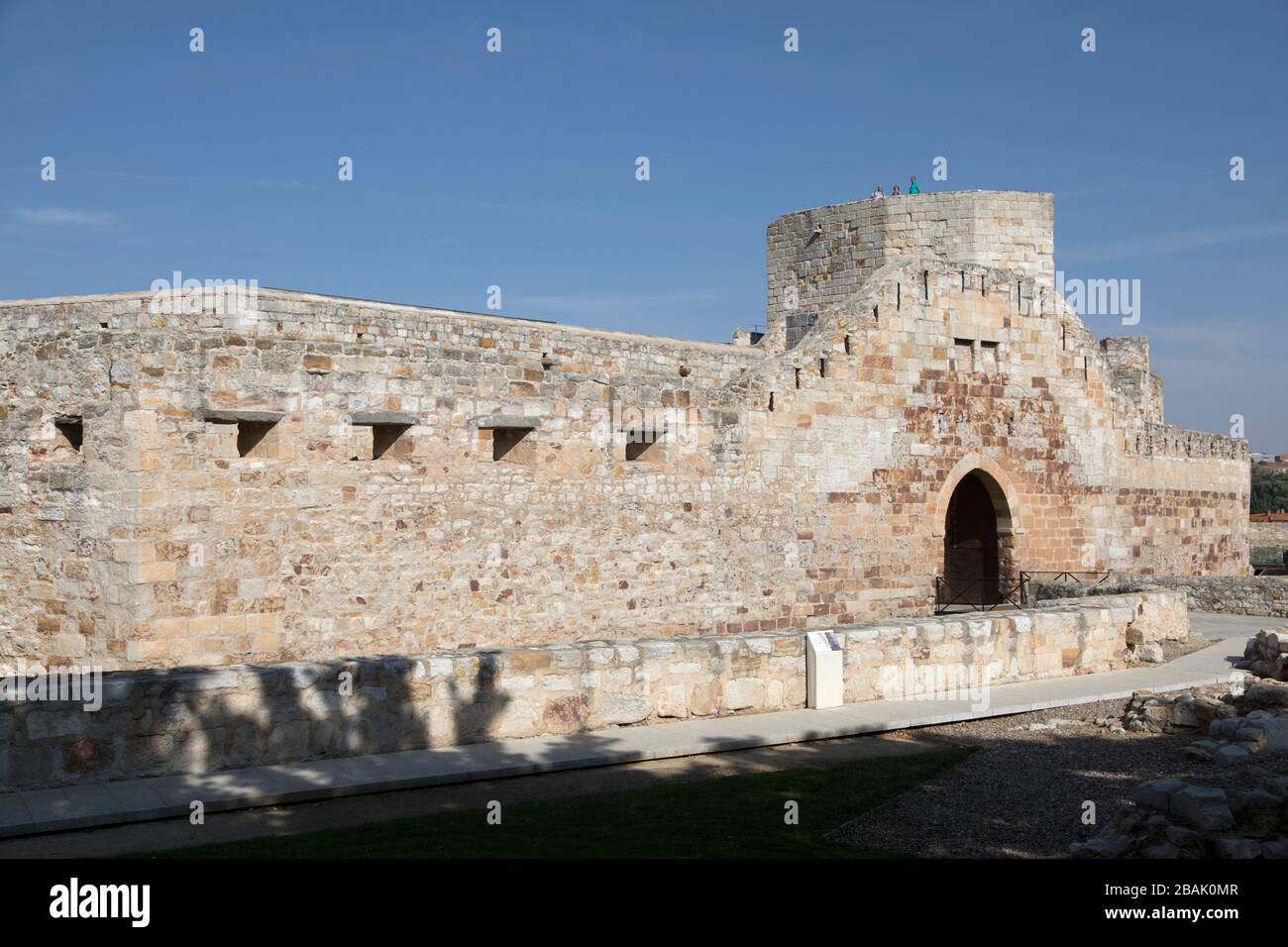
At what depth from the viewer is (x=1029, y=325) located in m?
18.1

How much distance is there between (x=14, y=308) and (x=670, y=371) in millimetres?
8248

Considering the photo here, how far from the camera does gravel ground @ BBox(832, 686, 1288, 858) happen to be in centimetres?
601

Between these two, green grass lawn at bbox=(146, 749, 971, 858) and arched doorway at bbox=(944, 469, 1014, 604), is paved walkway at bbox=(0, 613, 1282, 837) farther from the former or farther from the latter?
arched doorway at bbox=(944, 469, 1014, 604)

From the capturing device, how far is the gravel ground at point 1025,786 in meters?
6.01

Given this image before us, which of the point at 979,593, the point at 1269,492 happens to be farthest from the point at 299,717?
the point at 1269,492

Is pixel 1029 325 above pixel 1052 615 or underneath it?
above

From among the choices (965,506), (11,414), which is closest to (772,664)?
(11,414)

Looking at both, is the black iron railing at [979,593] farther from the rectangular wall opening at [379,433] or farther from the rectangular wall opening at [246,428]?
the rectangular wall opening at [246,428]

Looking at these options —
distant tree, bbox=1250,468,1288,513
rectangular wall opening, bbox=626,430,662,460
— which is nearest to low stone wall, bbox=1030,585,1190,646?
rectangular wall opening, bbox=626,430,662,460

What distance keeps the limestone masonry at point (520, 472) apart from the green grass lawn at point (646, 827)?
5055mm

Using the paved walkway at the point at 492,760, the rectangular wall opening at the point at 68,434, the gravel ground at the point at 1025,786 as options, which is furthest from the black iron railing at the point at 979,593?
the rectangular wall opening at the point at 68,434

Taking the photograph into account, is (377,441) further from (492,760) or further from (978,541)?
(978,541)

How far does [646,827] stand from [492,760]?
5.45ft
